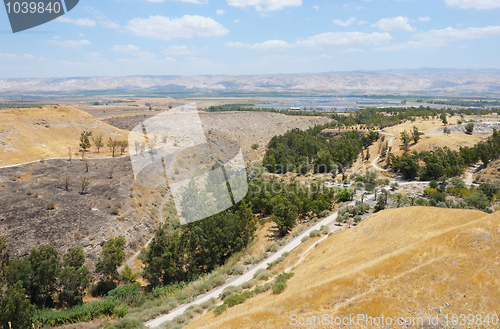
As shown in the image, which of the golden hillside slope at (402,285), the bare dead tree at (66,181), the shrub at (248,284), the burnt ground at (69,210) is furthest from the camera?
the bare dead tree at (66,181)

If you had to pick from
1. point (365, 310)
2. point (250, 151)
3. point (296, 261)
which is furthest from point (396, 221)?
point (250, 151)

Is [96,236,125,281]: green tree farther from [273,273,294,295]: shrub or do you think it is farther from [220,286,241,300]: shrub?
[273,273,294,295]: shrub

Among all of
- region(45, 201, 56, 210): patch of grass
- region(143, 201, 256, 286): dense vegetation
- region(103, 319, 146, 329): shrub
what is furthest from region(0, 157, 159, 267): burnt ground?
region(103, 319, 146, 329): shrub

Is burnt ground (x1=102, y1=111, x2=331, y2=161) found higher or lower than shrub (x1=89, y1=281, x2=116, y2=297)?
higher

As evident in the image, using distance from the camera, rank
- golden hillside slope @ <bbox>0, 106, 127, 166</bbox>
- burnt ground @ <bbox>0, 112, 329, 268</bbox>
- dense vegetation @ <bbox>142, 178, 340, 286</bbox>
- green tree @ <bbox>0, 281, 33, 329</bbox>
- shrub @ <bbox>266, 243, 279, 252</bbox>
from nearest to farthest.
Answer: green tree @ <bbox>0, 281, 33, 329</bbox> → dense vegetation @ <bbox>142, 178, 340, 286</bbox> → burnt ground @ <bbox>0, 112, 329, 268</bbox> → shrub @ <bbox>266, 243, 279, 252</bbox> → golden hillside slope @ <bbox>0, 106, 127, 166</bbox>

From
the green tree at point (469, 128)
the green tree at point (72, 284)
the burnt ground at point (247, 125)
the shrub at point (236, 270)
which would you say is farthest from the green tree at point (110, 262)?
the green tree at point (469, 128)

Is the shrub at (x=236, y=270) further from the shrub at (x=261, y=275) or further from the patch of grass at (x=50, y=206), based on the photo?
the patch of grass at (x=50, y=206)
